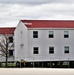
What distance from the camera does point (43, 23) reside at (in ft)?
229

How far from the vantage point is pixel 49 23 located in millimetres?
70188

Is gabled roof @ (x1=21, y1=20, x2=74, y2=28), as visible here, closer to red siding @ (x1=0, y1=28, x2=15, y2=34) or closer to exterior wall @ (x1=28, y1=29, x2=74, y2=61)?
exterior wall @ (x1=28, y1=29, x2=74, y2=61)

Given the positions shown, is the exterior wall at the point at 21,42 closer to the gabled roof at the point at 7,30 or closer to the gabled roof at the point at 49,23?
the gabled roof at the point at 49,23

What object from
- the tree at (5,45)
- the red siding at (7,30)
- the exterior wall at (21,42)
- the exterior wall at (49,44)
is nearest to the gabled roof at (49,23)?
the exterior wall at (49,44)

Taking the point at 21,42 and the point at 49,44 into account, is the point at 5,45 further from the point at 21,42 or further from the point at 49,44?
the point at 49,44

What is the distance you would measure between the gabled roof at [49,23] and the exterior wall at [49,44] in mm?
Result: 865

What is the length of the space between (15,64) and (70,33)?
10.4 meters

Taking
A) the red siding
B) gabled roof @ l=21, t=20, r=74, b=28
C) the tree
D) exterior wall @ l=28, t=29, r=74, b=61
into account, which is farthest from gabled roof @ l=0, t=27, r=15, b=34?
exterior wall @ l=28, t=29, r=74, b=61

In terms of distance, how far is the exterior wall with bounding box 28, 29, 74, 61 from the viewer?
6744 centimetres

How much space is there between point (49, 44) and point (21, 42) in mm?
4547

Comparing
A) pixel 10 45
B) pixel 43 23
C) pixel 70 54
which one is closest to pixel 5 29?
pixel 10 45

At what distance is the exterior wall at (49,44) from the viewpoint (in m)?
67.4

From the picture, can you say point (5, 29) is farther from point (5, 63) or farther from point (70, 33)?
point (70, 33)

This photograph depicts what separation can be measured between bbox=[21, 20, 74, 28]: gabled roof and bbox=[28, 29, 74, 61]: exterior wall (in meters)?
0.86
